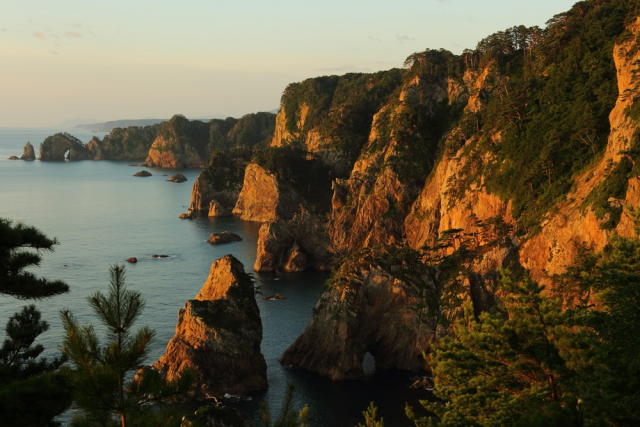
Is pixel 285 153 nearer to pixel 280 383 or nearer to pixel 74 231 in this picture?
pixel 74 231

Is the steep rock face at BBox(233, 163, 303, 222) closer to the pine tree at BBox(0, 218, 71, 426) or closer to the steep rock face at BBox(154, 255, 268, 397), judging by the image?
the steep rock face at BBox(154, 255, 268, 397)

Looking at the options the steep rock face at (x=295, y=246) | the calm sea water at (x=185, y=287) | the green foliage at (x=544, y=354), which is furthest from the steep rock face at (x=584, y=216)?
the steep rock face at (x=295, y=246)

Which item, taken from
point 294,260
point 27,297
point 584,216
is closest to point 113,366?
point 27,297

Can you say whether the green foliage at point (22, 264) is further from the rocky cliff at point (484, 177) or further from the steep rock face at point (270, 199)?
the steep rock face at point (270, 199)

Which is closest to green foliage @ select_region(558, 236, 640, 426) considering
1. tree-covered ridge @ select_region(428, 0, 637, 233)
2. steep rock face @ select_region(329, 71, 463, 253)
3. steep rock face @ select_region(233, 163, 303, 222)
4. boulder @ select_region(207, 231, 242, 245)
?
tree-covered ridge @ select_region(428, 0, 637, 233)

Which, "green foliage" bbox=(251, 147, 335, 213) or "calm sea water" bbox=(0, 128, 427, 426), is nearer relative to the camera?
"calm sea water" bbox=(0, 128, 427, 426)

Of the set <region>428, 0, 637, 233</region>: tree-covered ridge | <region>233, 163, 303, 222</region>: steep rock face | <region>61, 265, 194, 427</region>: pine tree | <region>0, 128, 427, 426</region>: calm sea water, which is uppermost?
<region>428, 0, 637, 233</region>: tree-covered ridge

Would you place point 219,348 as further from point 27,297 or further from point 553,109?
point 553,109
